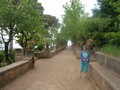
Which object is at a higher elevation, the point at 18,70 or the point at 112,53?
the point at 112,53

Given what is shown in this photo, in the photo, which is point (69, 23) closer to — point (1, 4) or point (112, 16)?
point (112, 16)

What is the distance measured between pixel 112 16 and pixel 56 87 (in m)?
11.5

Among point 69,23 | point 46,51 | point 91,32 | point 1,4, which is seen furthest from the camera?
point 69,23

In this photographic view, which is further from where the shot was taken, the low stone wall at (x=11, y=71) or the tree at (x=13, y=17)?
the tree at (x=13, y=17)

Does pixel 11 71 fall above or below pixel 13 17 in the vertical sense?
below

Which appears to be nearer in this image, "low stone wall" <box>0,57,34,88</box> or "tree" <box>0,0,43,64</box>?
"low stone wall" <box>0,57,34,88</box>

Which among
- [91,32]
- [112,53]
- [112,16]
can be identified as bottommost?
[112,53]

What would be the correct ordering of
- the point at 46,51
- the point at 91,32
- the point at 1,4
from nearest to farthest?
the point at 1,4 → the point at 91,32 → the point at 46,51

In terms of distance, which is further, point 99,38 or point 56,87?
point 99,38

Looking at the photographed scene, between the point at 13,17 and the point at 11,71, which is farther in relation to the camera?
the point at 13,17

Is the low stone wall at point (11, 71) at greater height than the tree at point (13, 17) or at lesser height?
lesser

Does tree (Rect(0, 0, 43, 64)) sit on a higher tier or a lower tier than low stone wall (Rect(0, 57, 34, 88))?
higher

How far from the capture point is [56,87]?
26.0 ft

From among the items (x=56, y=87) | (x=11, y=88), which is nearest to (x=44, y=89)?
(x=56, y=87)
